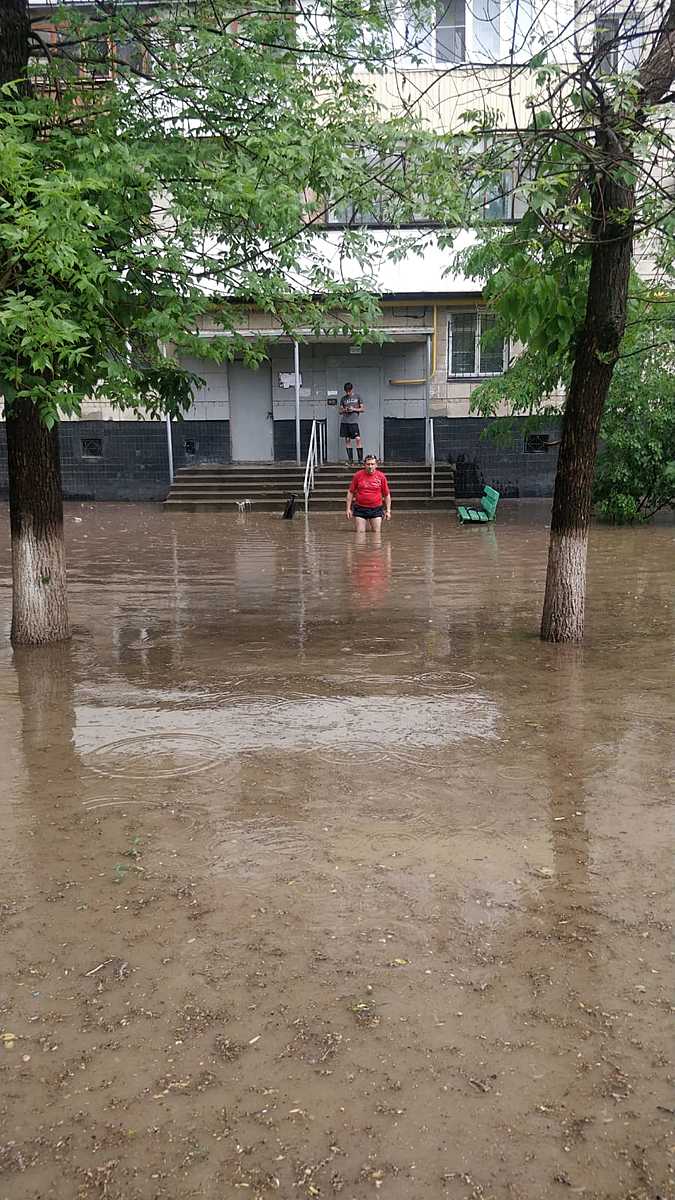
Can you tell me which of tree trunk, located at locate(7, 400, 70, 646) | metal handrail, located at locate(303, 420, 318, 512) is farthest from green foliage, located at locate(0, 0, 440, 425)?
metal handrail, located at locate(303, 420, 318, 512)

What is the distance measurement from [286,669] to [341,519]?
11.5m

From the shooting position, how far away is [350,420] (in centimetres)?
2381

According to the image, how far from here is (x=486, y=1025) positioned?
338 centimetres

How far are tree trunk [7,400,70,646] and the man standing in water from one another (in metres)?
14.4

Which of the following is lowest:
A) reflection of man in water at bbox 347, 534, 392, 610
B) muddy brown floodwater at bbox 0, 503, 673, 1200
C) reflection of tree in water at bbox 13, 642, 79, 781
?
muddy brown floodwater at bbox 0, 503, 673, 1200

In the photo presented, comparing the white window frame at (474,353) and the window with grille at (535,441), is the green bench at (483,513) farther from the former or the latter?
the white window frame at (474,353)

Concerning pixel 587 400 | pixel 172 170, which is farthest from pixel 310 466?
pixel 172 170

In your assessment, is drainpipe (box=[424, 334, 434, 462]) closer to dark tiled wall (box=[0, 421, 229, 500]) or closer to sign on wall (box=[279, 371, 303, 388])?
sign on wall (box=[279, 371, 303, 388])

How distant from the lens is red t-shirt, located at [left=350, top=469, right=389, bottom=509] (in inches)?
661

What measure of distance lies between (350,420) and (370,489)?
7321 mm

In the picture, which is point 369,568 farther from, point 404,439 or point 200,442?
point 200,442

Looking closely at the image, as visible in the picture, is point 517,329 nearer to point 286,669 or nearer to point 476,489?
point 286,669

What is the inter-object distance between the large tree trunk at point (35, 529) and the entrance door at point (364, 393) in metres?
16.1

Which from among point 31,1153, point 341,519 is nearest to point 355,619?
point 31,1153
